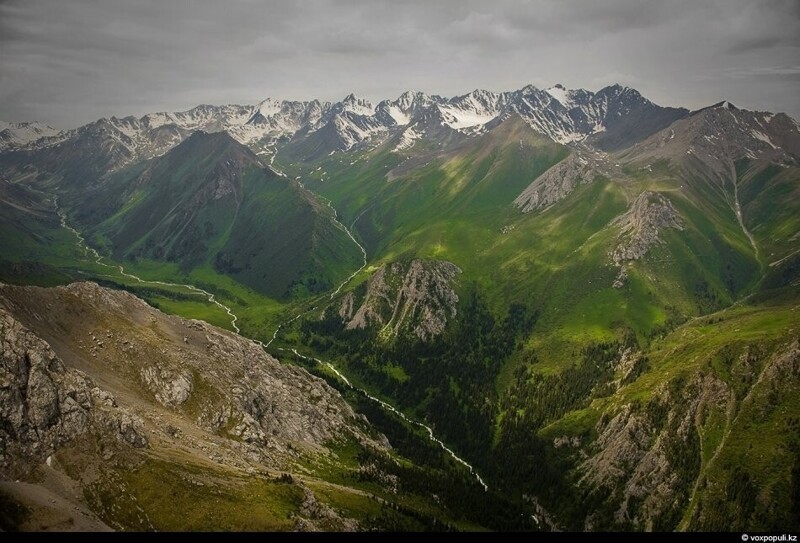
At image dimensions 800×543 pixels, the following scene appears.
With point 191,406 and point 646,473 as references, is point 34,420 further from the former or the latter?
point 646,473

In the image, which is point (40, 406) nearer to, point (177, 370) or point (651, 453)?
point (177, 370)

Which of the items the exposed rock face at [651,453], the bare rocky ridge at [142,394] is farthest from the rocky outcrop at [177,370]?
the exposed rock face at [651,453]

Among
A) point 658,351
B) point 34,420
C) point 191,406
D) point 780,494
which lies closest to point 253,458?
point 191,406

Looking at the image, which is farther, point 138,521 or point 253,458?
point 253,458

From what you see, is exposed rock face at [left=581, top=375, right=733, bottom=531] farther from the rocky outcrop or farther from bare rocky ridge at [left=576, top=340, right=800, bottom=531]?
the rocky outcrop

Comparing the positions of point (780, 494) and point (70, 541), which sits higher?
point (70, 541)
